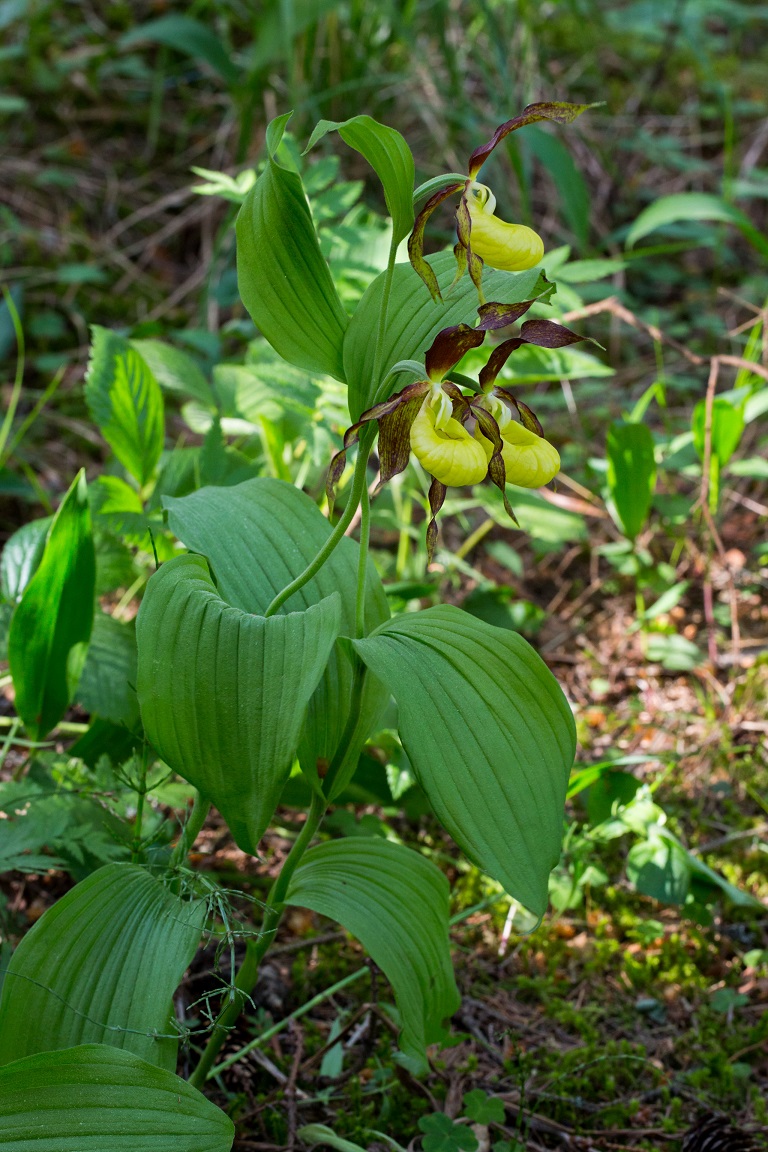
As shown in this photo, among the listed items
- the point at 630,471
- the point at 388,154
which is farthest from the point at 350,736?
the point at 630,471

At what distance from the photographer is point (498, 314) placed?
2.79ft

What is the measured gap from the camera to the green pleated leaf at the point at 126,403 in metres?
1.44

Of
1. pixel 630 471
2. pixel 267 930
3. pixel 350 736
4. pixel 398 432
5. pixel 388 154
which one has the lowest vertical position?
pixel 267 930

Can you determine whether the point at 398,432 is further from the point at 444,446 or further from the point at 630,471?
the point at 630,471

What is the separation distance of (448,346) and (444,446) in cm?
9

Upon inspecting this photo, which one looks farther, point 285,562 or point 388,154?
point 285,562

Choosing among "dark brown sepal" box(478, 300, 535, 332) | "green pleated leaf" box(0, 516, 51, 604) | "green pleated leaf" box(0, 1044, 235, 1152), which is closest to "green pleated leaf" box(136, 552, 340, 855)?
"green pleated leaf" box(0, 1044, 235, 1152)

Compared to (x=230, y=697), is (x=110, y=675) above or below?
below

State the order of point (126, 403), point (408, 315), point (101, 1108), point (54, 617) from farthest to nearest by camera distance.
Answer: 1. point (126, 403)
2. point (54, 617)
3. point (408, 315)
4. point (101, 1108)

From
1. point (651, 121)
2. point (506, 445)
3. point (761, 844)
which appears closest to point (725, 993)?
point (761, 844)

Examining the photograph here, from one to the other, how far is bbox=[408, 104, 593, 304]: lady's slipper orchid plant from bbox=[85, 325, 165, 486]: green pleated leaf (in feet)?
2.41

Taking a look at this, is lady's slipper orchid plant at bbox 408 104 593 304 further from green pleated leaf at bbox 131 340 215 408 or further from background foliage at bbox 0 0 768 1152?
green pleated leaf at bbox 131 340 215 408

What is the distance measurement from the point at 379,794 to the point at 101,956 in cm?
59

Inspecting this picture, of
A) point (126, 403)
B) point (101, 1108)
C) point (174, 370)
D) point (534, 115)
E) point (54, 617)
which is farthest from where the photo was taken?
point (174, 370)
